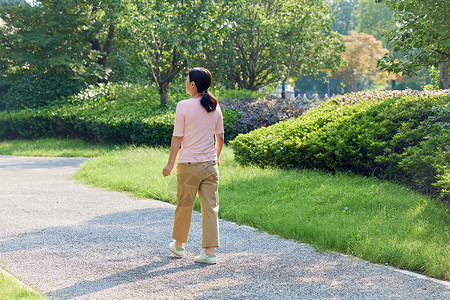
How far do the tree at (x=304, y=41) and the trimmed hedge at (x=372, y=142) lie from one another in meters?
8.24

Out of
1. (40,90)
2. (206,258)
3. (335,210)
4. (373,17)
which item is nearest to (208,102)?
(206,258)

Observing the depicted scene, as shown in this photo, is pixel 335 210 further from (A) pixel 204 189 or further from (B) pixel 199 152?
(B) pixel 199 152

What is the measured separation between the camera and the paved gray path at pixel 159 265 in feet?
13.1

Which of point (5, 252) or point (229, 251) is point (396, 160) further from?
point (5, 252)

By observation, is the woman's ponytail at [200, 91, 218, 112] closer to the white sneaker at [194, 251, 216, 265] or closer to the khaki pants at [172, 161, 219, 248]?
the khaki pants at [172, 161, 219, 248]

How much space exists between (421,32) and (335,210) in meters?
3.12

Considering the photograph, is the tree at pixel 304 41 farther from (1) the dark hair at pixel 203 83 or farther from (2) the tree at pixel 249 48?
(1) the dark hair at pixel 203 83

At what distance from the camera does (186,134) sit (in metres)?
4.61

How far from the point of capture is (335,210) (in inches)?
253

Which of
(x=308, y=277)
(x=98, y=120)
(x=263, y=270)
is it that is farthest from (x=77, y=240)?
(x=98, y=120)

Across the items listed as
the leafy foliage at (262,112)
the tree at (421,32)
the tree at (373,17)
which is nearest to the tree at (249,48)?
the leafy foliage at (262,112)

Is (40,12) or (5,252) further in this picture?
(40,12)

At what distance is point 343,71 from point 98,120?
121ft

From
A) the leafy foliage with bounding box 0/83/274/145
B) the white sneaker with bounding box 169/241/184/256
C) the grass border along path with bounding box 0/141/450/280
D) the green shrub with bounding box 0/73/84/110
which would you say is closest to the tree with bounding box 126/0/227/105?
the leafy foliage with bounding box 0/83/274/145
